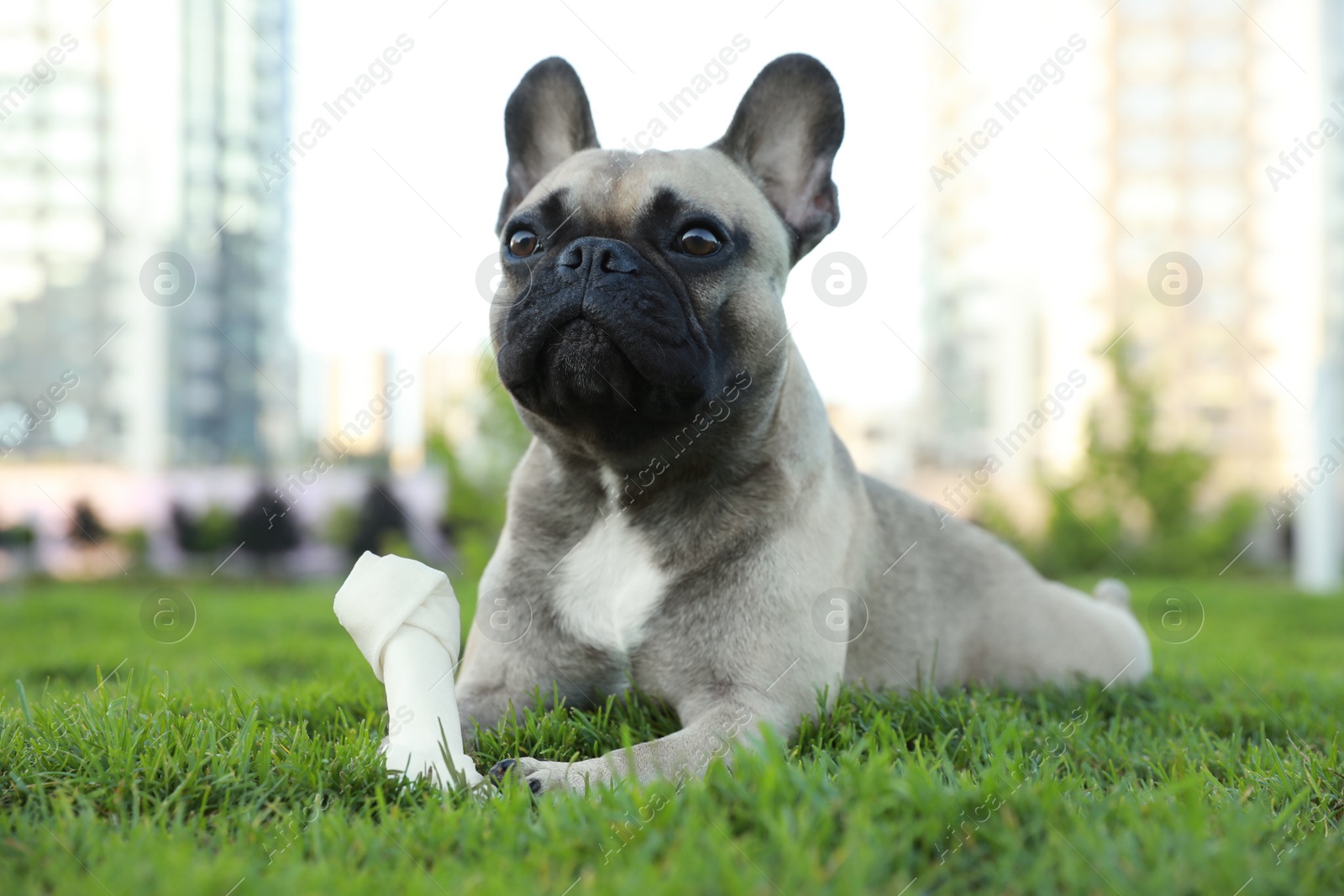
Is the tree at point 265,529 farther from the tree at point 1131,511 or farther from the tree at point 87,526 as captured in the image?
the tree at point 1131,511

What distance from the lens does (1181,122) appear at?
143 feet

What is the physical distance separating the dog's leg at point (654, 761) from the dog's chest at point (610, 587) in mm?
452

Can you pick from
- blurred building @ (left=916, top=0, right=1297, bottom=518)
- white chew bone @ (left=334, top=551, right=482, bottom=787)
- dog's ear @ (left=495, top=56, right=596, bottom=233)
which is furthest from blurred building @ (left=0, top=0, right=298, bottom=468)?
white chew bone @ (left=334, top=551, right=482, bottom=787)

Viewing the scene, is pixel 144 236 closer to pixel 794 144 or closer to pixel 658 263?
pixel 794 144

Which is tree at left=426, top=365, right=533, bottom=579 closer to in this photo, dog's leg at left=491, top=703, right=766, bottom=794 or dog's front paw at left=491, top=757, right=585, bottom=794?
dog's leg at left=491, top=703, right=766, bottom=794

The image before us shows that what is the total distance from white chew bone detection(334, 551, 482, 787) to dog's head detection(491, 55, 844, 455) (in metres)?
0.72

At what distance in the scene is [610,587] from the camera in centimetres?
315

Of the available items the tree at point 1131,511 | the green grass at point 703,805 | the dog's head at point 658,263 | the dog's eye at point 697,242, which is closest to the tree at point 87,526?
the tree at point 1131,511

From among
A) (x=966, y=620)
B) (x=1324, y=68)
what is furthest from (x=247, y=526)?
(x=1324, y=68)

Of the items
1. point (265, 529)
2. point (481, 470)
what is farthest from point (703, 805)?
point (265, 529)

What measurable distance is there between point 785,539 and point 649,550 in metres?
0.45

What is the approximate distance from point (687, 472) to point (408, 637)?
105cm

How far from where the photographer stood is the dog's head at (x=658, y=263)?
9.47ft

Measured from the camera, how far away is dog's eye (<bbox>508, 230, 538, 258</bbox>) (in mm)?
3271
